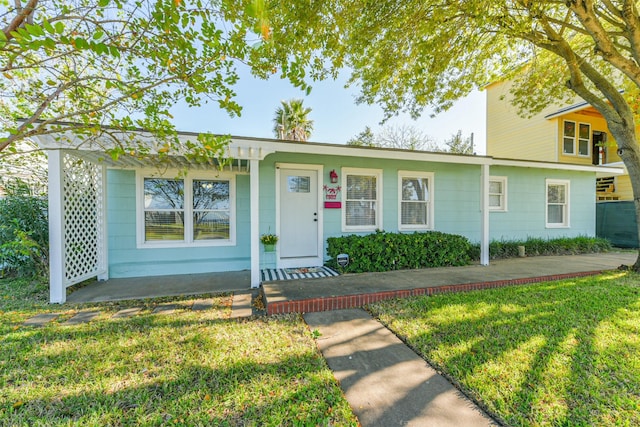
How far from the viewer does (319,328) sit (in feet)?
10.5

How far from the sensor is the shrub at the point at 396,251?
530cm

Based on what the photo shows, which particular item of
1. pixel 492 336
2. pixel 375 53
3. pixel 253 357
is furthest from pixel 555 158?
pixel 253 357

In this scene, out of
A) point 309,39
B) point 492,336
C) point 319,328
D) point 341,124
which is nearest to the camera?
point 492,336

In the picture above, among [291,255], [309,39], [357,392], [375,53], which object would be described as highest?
[375,53]

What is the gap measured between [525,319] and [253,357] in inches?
132

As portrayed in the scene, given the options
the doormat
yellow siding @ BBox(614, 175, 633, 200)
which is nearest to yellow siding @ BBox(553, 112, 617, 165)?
A: yellow siding @ BBox(614, 175, 633, 200)

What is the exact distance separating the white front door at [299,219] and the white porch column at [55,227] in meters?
3.63

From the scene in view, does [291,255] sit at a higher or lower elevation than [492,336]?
higher

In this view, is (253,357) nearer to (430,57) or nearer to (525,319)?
(525,319)

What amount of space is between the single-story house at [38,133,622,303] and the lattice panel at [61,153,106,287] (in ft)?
0.06

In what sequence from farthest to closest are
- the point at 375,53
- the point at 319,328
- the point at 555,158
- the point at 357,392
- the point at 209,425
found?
the point at 555,158
the point at 375,53
the point at 319,328
the point at 357,392
the point at 209,425

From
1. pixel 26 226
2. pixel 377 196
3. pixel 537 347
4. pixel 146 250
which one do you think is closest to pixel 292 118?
pixel 377 196

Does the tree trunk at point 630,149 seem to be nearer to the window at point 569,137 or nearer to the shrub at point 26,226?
the window at point 569,137

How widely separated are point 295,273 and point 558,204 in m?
9.24
